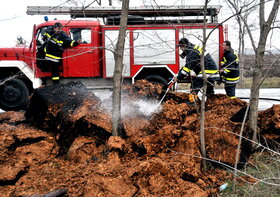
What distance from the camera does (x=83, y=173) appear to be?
273 cm

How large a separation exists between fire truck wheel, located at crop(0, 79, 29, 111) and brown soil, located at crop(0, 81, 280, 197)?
97.8 inches

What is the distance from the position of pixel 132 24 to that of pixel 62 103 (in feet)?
14.2

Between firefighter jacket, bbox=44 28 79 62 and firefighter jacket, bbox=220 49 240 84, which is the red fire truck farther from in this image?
firefighter jacket, bbox=220 49 240 84

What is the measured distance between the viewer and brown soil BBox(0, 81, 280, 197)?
2459mm

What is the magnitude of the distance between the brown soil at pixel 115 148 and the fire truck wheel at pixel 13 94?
2.48 meters

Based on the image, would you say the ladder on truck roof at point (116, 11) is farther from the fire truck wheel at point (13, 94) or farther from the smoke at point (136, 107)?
the smoke at point (136, 107)

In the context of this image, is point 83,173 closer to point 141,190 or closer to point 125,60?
point 141,190

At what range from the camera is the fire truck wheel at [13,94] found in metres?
6.40

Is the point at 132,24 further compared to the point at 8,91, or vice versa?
the point at 132,24

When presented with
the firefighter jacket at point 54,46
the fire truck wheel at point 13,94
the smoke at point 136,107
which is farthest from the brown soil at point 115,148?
the fire truck wheel at point 13,94

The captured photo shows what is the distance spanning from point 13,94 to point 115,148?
4.43m

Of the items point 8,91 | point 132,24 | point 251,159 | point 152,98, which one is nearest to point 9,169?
point 152,98

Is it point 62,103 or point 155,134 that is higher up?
point 62,103

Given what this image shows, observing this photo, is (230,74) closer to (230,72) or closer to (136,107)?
(230,72)
